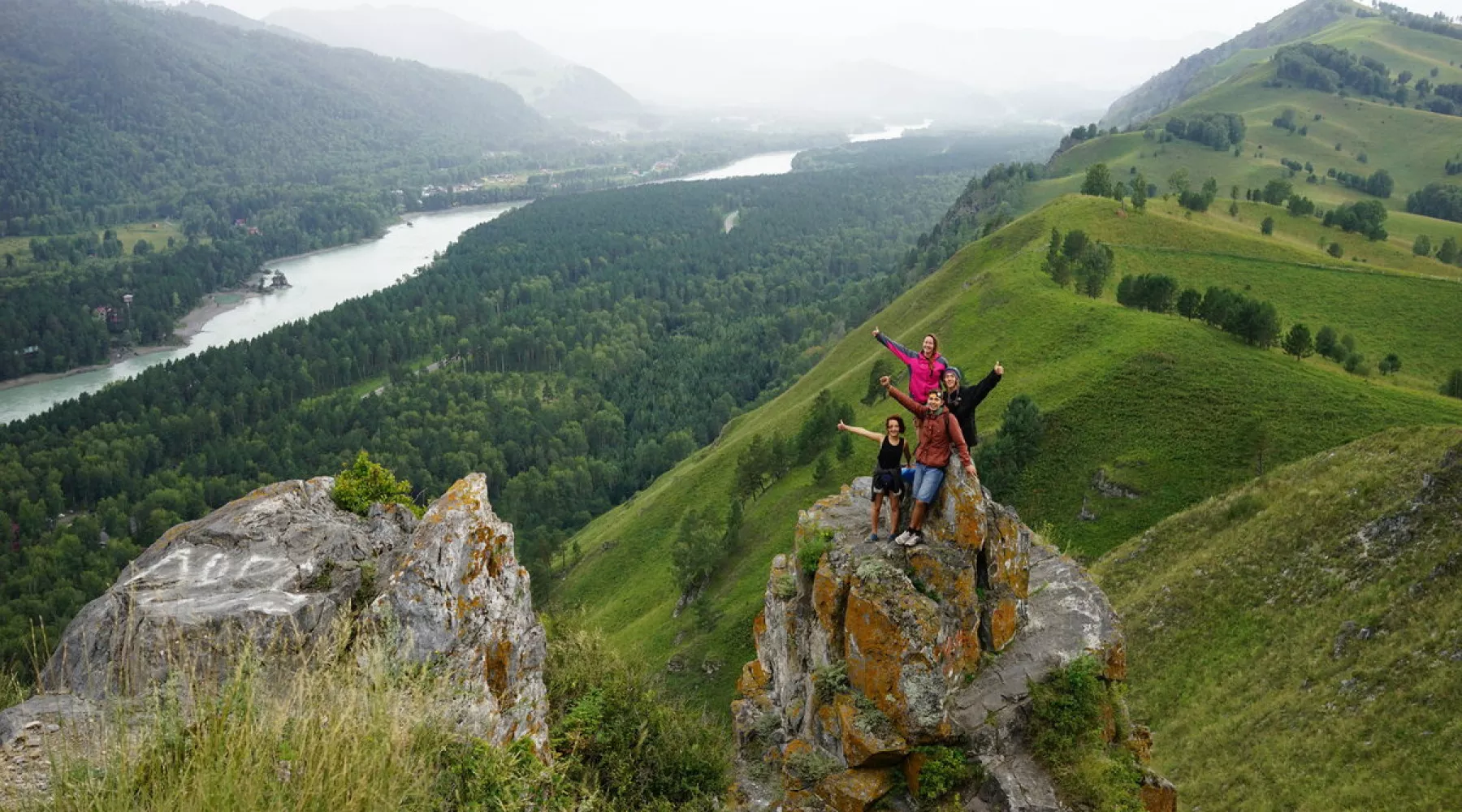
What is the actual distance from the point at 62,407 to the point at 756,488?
115932mm

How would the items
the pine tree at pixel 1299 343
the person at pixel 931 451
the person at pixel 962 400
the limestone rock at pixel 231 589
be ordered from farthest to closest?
1. the pine tree at pixel 1299 343
2. the person at pixel 962 400
3. the person at pixel 931 451
4. the limestone rock at pixel 231 589

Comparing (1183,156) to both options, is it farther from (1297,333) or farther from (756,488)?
(756,488)

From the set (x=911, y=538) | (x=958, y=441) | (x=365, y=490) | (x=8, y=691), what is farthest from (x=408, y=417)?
(x=958, y=441)

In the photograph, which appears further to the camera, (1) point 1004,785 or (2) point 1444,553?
(2) point 1444,553

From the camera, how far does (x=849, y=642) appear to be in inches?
756

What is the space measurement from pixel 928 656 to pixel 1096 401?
5506 cm

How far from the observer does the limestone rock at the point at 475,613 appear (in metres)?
17.2

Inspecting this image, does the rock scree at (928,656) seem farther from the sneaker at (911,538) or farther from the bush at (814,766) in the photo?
the sneaker at (911,538)

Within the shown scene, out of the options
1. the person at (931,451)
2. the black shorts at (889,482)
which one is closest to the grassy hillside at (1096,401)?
the black shorts at (889,482)

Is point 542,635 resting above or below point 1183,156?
below

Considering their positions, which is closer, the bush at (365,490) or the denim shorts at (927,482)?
the denim shorts at (927,482)

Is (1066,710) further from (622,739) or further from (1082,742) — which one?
(622,739)

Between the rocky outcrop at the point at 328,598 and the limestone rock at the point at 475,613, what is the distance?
0.11 feet

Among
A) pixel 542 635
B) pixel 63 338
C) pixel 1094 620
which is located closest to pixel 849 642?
pixel 1094 620
